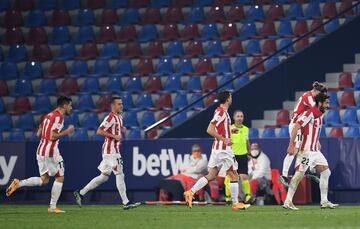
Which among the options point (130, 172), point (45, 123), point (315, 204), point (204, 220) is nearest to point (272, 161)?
point (315, 204)

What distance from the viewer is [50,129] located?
19172 millimetres

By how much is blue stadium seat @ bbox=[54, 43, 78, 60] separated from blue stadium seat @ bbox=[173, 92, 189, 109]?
3.69 meters

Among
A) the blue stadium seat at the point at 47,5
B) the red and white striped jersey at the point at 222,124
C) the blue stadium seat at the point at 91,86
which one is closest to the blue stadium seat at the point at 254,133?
the blue stadium seat at the point at 91,86

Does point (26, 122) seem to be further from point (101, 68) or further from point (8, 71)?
point (101, 68)

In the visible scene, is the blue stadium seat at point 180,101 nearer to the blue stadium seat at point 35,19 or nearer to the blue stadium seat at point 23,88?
the blue stadium seat at point 23,88

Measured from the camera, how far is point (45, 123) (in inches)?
757

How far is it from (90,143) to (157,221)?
932 cm

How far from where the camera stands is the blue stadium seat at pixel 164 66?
27786 mm

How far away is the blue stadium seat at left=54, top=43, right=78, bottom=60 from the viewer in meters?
29.2

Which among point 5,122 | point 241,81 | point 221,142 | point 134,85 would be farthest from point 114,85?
point 221,142

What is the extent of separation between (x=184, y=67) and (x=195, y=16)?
6.12 feet

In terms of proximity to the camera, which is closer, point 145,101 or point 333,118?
point 333,118

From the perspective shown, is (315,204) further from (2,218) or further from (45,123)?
(2,218)

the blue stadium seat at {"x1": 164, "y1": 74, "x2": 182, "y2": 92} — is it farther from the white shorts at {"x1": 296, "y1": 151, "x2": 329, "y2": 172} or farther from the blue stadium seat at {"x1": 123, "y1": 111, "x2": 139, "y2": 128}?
the white shorts at {"x1": 296, "y1": 151, "x2": 329, "y2": 172}
